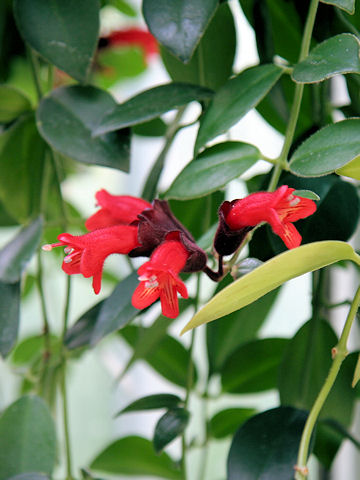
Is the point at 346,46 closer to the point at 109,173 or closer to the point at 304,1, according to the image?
the point at 304,1

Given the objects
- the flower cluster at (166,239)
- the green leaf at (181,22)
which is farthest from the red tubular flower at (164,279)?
the green leaf at (181,22)

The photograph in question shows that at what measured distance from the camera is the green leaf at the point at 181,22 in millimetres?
345

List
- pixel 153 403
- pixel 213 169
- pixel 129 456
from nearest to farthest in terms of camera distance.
→ pixel 213 169 < pixel 153 403 < pixel 129 456

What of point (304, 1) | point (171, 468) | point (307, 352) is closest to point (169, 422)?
point (307, 352)

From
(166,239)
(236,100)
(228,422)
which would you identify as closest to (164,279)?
(166,239)

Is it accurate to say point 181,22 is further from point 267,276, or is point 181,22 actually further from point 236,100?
point 267,276

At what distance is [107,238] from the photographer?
0.33 meters

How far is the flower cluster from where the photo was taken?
0.97ft

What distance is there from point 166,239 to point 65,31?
201 millimetres

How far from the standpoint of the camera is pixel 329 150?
31 cm

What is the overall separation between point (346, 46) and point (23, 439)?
0.38 meters

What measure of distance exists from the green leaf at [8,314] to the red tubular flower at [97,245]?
0.42ft

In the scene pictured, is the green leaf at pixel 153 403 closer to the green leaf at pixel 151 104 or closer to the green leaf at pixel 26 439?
the green leaf at pixel 26 439

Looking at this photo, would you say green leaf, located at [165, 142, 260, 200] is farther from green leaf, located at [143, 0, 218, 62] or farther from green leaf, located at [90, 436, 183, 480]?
green leaf, located at [90, 436, 183, 480]
